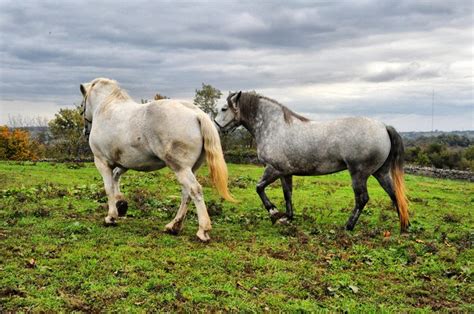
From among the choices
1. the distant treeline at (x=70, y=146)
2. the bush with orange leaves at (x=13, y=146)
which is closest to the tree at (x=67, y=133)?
the distant treeline at (x=70, y=146)

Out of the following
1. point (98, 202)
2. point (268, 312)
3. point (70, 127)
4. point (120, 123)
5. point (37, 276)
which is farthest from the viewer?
point (70, 127)

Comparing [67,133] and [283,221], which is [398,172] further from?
[67,133]

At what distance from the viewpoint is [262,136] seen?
950 centimetres

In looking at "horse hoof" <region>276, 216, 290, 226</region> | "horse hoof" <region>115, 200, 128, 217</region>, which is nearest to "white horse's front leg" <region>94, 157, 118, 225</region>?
"horse hoof" <region>115, 200, 128, 217</region>

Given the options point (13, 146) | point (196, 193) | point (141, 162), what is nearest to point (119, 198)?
point (141, 162)

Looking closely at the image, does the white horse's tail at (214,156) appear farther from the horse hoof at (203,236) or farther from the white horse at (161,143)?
the horse hoof at (203,236)

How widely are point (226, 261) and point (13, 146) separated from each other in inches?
1158

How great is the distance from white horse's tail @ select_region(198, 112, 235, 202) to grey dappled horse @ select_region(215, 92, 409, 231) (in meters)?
2.17

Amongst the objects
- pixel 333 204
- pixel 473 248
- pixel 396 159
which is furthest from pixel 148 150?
pixel 333 204

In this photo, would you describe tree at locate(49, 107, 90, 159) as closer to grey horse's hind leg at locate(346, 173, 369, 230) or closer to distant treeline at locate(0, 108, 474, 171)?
distant treeline at locate(0, 108, 474, 171)

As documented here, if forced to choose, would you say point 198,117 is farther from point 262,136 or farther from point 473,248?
point 473,248

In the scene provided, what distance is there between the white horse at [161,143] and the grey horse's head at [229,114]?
7.27 feet

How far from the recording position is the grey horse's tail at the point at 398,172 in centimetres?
870

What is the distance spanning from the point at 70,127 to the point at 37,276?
1408 inches
